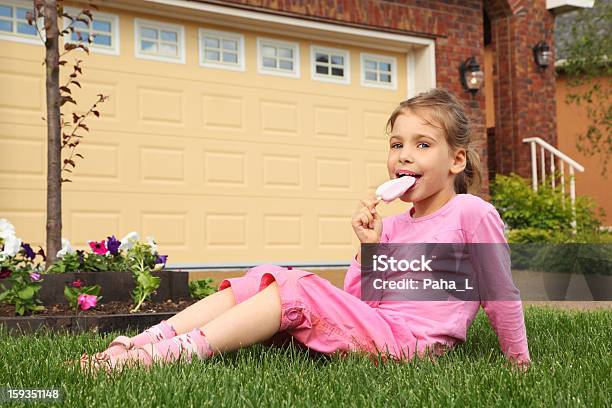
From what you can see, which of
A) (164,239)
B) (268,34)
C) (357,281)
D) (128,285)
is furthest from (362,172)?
(357,281)

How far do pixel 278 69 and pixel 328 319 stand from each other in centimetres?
645

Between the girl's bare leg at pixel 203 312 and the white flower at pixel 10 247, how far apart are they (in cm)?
216

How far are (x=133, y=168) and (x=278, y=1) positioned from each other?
2393mm

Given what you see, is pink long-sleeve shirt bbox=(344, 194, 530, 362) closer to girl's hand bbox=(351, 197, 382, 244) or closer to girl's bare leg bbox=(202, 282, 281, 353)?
girl's hand bbox=(351, 197, 382, 244)

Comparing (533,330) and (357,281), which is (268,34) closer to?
(533,330)

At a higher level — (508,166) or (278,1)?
(278,1)

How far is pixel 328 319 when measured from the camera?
Answer: 304 cm

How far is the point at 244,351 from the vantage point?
3.38 metres

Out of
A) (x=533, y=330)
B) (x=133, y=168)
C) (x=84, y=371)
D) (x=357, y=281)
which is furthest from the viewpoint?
(x=133, y=168)

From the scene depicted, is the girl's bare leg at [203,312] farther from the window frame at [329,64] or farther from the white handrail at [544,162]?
the white handrail at [544,162]

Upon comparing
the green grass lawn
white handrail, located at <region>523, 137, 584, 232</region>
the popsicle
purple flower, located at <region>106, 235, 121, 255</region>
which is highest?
white handrail, located at <region>523, 137, 584, 232</region>

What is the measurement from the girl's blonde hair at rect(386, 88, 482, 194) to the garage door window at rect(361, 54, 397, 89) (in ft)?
21.0

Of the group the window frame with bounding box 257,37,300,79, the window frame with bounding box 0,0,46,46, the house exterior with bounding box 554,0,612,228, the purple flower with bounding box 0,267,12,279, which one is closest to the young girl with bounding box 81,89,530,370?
the purple flower with bounding box 0,267,12,279

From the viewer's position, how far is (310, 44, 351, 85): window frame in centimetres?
942
